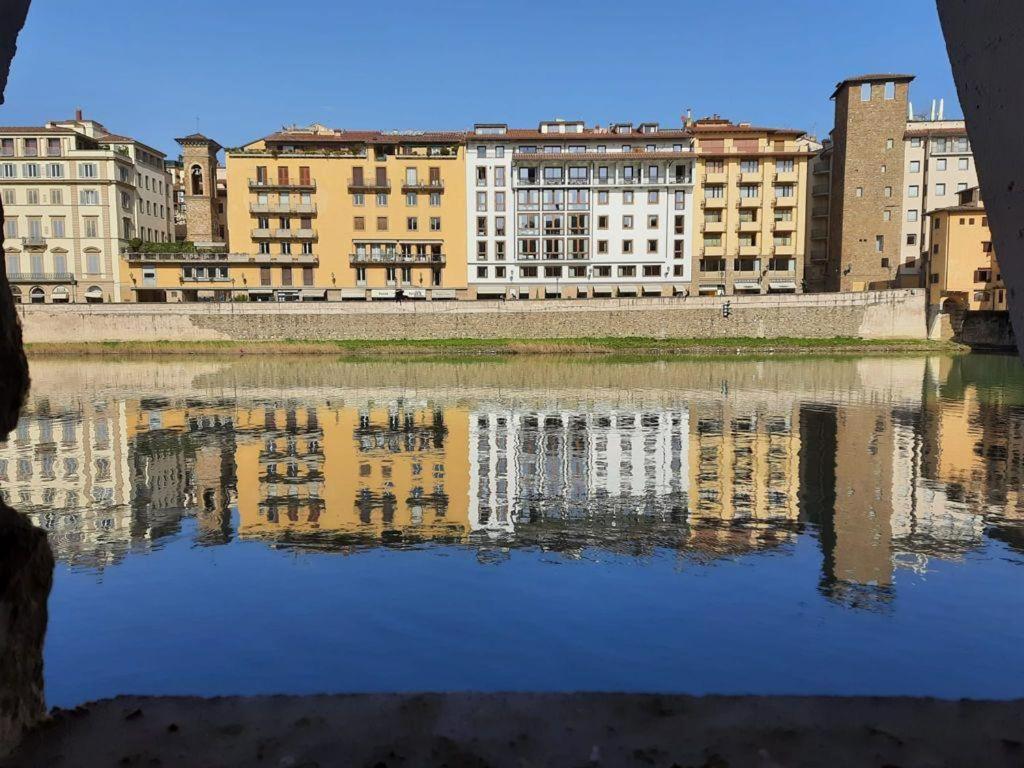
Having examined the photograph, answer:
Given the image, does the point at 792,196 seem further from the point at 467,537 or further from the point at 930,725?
the point at 930,725

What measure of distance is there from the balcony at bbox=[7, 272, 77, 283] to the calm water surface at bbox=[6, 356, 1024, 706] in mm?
48798

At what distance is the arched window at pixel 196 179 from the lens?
78125 mm

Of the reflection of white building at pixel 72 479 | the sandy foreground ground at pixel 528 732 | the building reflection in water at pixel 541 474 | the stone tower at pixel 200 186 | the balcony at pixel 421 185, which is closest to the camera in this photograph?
the sandy foreground ground at pixel 528 732

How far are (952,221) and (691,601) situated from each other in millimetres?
63109

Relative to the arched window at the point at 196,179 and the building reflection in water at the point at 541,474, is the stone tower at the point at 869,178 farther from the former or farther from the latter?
the arched window at the point at 196,179

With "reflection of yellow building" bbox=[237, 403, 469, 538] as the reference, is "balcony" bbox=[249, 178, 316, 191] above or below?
above

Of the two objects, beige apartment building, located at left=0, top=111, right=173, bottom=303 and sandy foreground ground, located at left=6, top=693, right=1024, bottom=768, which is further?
beige apartment building, located at left=0, top=111, right=173, bottom=303

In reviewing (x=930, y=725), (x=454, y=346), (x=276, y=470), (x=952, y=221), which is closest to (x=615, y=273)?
(x=454, y=346)

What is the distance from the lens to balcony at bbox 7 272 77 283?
66375 mm

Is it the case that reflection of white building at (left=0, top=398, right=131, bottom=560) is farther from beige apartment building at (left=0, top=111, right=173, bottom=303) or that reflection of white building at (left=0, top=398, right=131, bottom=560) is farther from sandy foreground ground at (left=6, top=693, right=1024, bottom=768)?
beige apartment building at (left=0, top=111, right=173, bottom=303)

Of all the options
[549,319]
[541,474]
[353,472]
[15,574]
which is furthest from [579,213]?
[15,574]

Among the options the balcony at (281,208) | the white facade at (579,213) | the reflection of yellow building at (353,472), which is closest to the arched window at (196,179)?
A: the balcony at (281,208)

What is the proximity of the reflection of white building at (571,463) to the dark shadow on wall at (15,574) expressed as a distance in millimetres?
8466

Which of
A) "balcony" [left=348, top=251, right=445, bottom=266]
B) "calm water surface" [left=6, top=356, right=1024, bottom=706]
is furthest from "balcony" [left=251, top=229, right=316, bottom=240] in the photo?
"calm water surface" [left=6, top=356, right=1024, bottom=706]
